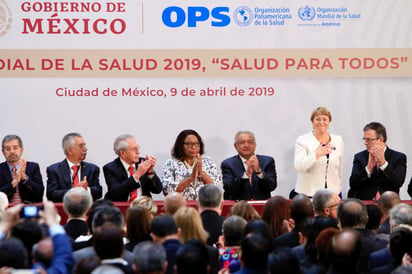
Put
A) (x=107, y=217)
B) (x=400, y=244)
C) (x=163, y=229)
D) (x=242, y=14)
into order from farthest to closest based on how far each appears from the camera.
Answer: (x=242, y=14)
(x=107, y=217)
(x=163, y=229)
(x=400, y=244)

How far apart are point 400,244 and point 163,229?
1.27m

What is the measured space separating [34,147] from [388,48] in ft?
12.5

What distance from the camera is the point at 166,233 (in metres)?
4.64

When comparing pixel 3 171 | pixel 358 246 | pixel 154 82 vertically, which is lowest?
pixel 358 246

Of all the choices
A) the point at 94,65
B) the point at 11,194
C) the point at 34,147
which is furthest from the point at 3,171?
the point at 94,65

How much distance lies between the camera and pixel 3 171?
301 inches

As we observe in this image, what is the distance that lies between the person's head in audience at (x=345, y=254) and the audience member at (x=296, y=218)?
1.06 m

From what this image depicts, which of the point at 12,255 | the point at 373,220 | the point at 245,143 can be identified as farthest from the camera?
the point at 245,143

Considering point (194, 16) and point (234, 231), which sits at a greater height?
point (194, 16)

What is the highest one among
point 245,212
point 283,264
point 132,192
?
point 132,192

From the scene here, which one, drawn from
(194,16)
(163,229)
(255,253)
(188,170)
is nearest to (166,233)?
(163,229)

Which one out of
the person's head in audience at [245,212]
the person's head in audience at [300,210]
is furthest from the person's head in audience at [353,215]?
the person's head in audience at [245,212]

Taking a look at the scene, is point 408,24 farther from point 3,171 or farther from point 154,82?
point 3,171

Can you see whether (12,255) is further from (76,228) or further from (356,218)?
(356,218)
